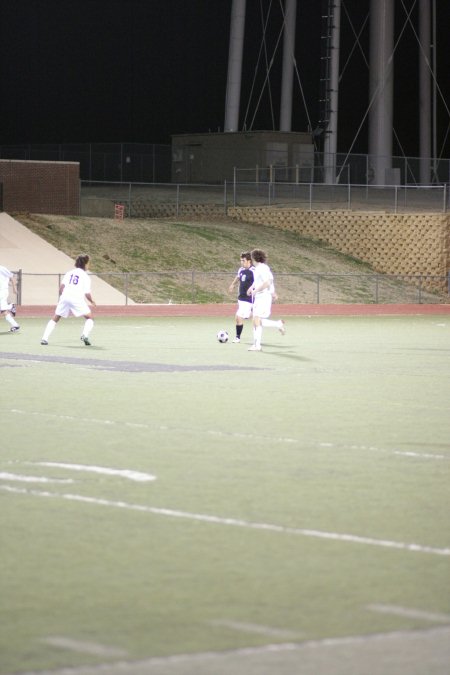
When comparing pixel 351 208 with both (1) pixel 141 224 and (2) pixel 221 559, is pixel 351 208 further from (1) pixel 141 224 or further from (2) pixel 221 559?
(2) pixel 221 559

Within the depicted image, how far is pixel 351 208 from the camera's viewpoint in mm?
58688

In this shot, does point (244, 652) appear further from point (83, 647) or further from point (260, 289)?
point (260, 289)

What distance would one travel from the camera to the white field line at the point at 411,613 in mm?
6418

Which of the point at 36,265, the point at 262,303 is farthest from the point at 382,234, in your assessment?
the point at 262,303

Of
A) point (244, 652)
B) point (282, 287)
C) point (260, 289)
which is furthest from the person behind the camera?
point (282, 287)

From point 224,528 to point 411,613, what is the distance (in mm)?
2313

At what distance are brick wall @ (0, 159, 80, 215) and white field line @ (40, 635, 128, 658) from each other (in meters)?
50.8

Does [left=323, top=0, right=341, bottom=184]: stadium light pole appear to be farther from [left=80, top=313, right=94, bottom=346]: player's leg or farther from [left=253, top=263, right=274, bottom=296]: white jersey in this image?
[left=253, top=263, right=274, bottom=296]: white jersey

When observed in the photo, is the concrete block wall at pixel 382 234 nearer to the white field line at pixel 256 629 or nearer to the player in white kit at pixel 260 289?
the player in white kit at pixel 260 289

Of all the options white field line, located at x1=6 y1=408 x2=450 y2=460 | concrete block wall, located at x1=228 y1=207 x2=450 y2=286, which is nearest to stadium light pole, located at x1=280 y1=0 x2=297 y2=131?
concrete block wall, located at x1=228 y1=207 x2=450 y2=286

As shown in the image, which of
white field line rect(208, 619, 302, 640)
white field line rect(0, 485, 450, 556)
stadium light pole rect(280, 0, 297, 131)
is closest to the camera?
white field line rect(208, 619, 302, 640)

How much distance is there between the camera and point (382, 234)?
56.1 metres

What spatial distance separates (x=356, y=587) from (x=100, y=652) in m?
1.73

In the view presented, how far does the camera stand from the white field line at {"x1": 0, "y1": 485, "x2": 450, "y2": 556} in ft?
26.5
